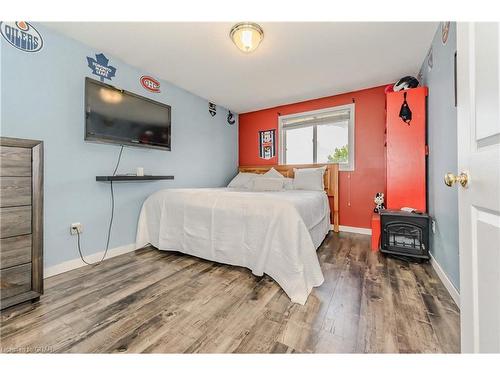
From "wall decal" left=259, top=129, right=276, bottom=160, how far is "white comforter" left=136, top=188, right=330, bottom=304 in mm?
1916

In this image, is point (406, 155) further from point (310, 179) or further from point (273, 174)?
point (273, 174)

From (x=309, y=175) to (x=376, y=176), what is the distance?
3.41 feet

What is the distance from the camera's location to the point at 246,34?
1.87 meters

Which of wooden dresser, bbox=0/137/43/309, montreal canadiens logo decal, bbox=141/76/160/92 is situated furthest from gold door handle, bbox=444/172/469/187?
montreal canadiens logo decal, bbox=141/76/160/92

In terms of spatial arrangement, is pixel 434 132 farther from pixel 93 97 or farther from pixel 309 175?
pixel 93 97

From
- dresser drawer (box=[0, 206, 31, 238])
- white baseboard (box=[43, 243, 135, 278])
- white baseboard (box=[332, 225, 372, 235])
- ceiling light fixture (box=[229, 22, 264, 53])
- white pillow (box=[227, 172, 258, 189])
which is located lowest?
white baseboard (box=[43, 243, 135, 278])

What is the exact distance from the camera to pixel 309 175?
11.1ft

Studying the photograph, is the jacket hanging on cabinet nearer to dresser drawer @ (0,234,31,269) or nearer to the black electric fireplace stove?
the black electric fireplace stove

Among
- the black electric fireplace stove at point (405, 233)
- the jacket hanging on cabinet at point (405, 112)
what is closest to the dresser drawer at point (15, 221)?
the black electric fireplace stove at point (405, 233)

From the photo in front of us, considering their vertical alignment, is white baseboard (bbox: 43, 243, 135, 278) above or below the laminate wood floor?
above

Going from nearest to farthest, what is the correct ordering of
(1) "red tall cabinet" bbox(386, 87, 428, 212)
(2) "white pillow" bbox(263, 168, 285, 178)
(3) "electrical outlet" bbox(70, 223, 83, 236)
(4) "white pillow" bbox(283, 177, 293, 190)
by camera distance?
(3) "electrical outlet" bbox(70, 223, 83, 236)
(1) "red tall cabinet" bbox(386, 87, 428, 212)
(4) "white pillow" bbox(283, 177, 293, 190)
(2) "white pillow" bbox(263, 168, 285, 178)

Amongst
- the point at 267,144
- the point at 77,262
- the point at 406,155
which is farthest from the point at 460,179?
the point at 267,144

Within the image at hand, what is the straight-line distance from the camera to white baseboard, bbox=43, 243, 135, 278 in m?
1.95
